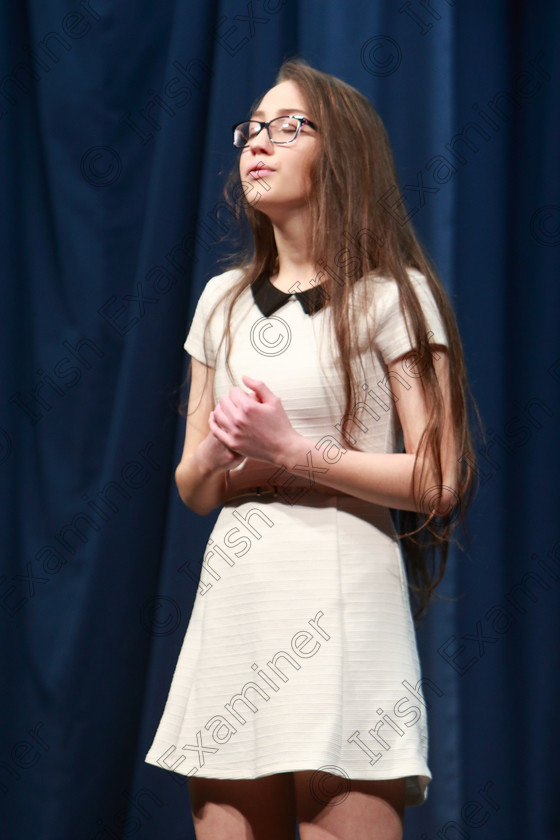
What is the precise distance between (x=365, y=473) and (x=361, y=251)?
0.33 meters

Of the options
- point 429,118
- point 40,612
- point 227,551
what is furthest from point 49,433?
point 429,118

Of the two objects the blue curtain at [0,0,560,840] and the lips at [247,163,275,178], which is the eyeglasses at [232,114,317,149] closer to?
the lips at [247,163,275,178]

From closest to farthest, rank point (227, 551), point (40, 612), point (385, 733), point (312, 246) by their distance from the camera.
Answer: point (385, 733), point (227, 551), point (312, 246), point (40, 612)

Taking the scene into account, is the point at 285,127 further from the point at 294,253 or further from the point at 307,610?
the point at 307,610

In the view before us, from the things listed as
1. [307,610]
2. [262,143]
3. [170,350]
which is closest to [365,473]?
[307,610]

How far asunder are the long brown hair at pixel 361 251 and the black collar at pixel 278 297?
0.01 metres

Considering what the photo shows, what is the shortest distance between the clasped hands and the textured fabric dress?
5 centimetres

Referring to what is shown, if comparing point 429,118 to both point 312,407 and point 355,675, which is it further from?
point 355,675

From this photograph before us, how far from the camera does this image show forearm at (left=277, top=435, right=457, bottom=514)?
114cm

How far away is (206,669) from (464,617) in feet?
2.65

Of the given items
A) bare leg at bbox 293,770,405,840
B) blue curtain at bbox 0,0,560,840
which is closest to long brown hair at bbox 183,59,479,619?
bare leg at bbox 293,770,405,840

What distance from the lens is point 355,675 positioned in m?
1.08

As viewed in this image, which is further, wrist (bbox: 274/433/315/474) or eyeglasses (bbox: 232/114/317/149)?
eyeglasses (bbox: 232/114/317/149)

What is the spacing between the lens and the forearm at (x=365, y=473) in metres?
1.14
